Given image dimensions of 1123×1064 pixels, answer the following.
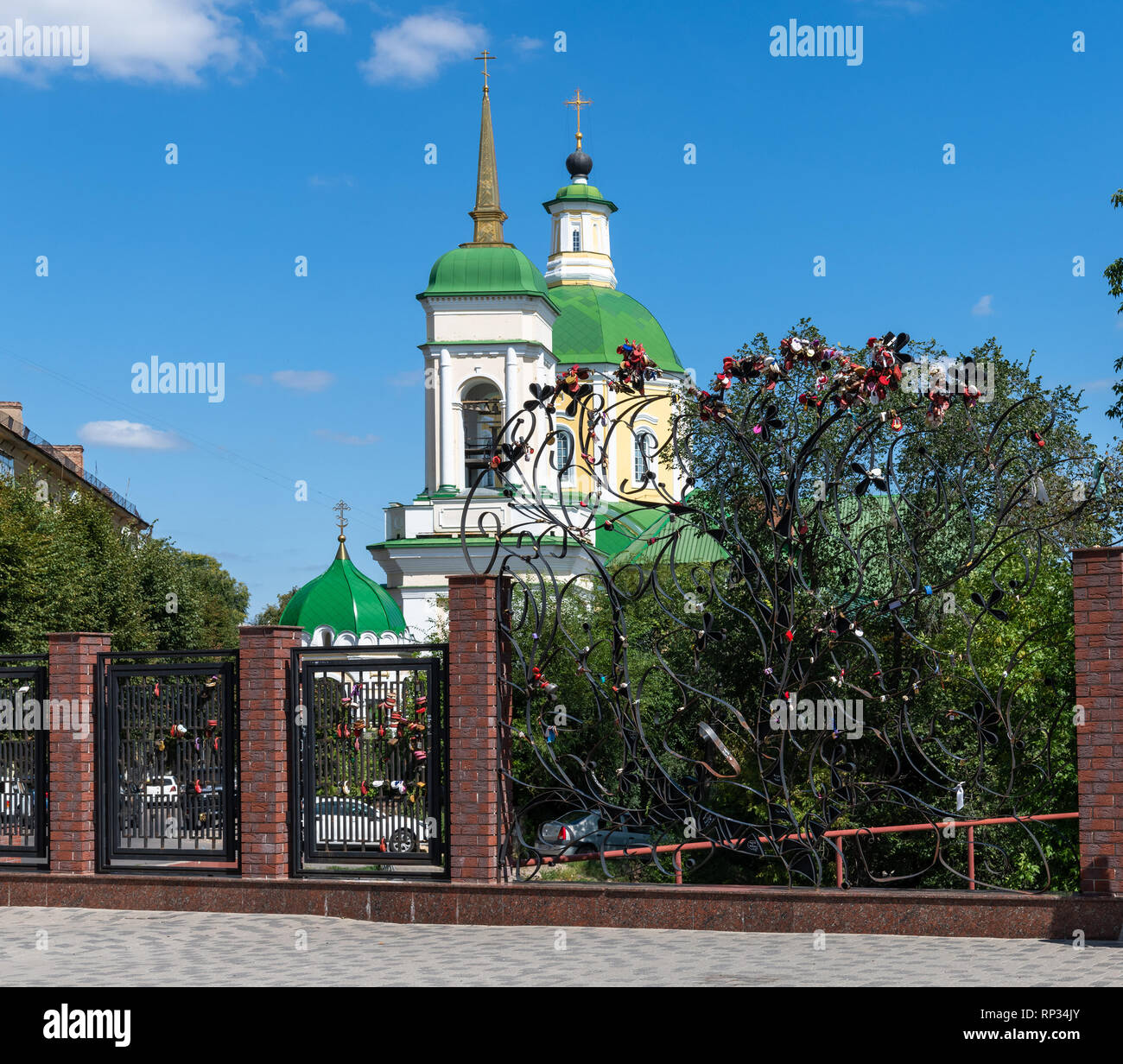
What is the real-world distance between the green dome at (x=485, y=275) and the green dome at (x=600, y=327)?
7.67 metres

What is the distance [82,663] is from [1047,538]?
7.92m

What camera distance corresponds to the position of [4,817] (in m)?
12.7

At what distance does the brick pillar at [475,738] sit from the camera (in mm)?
10789

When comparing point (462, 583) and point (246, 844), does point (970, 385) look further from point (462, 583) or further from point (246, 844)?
point (246, 844)

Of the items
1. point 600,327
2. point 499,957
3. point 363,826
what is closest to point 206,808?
point 363,826

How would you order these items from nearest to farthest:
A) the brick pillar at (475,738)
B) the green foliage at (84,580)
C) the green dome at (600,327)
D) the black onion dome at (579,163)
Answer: the brick pillar at (475,738) < the green foliage at (84,580) < the green dome at (600,327) < the black onion dome at (579,163)

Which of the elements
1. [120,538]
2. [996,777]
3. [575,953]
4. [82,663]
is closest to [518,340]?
[120,538]

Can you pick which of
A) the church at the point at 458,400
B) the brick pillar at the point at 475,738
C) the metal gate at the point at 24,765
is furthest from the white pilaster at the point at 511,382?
the brick pillar at the point at 475,738

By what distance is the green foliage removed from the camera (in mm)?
26484

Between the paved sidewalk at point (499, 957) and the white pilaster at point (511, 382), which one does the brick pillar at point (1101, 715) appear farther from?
the white pilaster at point (511, 382)

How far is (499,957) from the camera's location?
934 centimetres

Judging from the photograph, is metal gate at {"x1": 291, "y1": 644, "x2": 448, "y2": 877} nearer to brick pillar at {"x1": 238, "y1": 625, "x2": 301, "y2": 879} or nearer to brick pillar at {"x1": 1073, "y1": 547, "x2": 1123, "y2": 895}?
brick pillar at {"x1": 238, "y1": 625, "x2": 301, "y2": 879}

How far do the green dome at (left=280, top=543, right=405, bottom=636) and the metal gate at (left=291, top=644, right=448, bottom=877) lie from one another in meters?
23.7

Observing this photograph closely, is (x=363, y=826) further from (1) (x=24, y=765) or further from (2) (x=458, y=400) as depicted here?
(2) (x=458, y=400)
